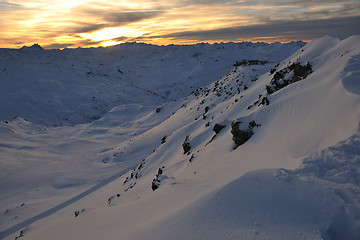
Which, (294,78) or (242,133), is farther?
(294,78)

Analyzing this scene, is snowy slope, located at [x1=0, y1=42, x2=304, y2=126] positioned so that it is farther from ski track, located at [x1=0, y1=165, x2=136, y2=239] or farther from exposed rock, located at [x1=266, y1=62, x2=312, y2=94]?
exposed rock, located at [x1=266, y1=62, x2=312, y2=94]

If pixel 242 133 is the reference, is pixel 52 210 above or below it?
below

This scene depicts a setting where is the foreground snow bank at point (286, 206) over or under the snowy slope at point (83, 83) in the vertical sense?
under

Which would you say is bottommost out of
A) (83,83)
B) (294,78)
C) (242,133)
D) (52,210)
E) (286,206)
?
(52,210)

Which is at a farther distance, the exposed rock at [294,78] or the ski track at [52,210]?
the exposed rock at [294,78]

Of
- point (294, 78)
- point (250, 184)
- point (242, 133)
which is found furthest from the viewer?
point (294, 78)

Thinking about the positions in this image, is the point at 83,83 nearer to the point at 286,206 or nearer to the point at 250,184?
the point at 250,184

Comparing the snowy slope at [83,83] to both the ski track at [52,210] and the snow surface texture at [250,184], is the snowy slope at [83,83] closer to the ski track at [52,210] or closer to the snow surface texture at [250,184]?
the snow surface texture at [250,184]

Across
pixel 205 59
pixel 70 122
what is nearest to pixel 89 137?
pixel 70 122

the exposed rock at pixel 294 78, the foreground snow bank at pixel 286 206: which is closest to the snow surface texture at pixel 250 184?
the foreground snow bank at pixel 286 206

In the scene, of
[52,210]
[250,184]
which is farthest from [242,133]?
[52,210]

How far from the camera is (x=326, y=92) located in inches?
252

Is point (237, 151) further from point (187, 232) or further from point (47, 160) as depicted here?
point (47, 160)

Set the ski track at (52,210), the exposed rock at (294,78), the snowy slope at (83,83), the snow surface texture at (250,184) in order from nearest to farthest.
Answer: the snow surface texture at (250,184) → the ski track at (52,210) → the exposed rock at (294,78) → the snowy slope at (83,83)
